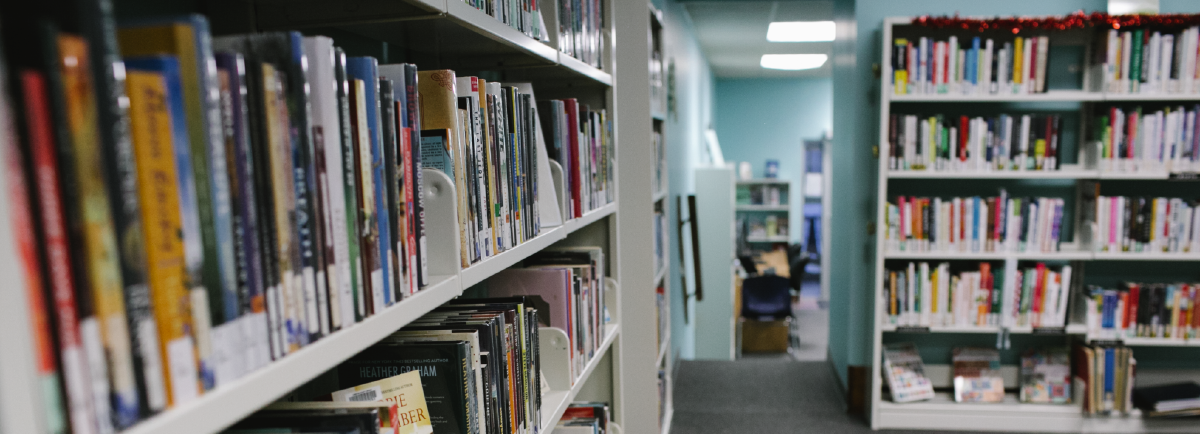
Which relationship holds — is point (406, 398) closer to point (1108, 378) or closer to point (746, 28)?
point (1108, 378)

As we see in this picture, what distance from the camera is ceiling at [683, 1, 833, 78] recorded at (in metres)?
4.67

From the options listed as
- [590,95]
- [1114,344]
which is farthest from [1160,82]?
[590,95]

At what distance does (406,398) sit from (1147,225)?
3489mm

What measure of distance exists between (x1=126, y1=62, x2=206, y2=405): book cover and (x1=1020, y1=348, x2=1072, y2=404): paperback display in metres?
3.74

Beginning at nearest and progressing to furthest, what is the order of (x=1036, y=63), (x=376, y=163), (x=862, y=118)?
(x=376, y=163) < (x=1036, y=63) < (x=862, y=118)

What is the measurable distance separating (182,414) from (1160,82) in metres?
3.76

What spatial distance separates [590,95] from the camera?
6.21ft

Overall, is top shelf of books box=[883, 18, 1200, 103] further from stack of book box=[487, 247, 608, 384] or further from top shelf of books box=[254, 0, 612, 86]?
stack of book box=[487, 247, 608, 384]

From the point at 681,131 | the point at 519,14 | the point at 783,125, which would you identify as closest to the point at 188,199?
the point at 519,14

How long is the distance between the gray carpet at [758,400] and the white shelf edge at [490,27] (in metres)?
2.51

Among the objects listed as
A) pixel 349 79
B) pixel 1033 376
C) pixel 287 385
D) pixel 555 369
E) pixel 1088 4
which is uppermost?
pixel 1088 4

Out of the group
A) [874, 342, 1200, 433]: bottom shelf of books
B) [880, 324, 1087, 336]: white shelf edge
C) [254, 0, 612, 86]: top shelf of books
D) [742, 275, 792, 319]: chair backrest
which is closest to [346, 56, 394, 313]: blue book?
[254, 0, 612, 86]: top shelf of books

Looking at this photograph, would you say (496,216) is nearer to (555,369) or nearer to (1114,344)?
(555,369)

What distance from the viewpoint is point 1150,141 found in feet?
9.41
